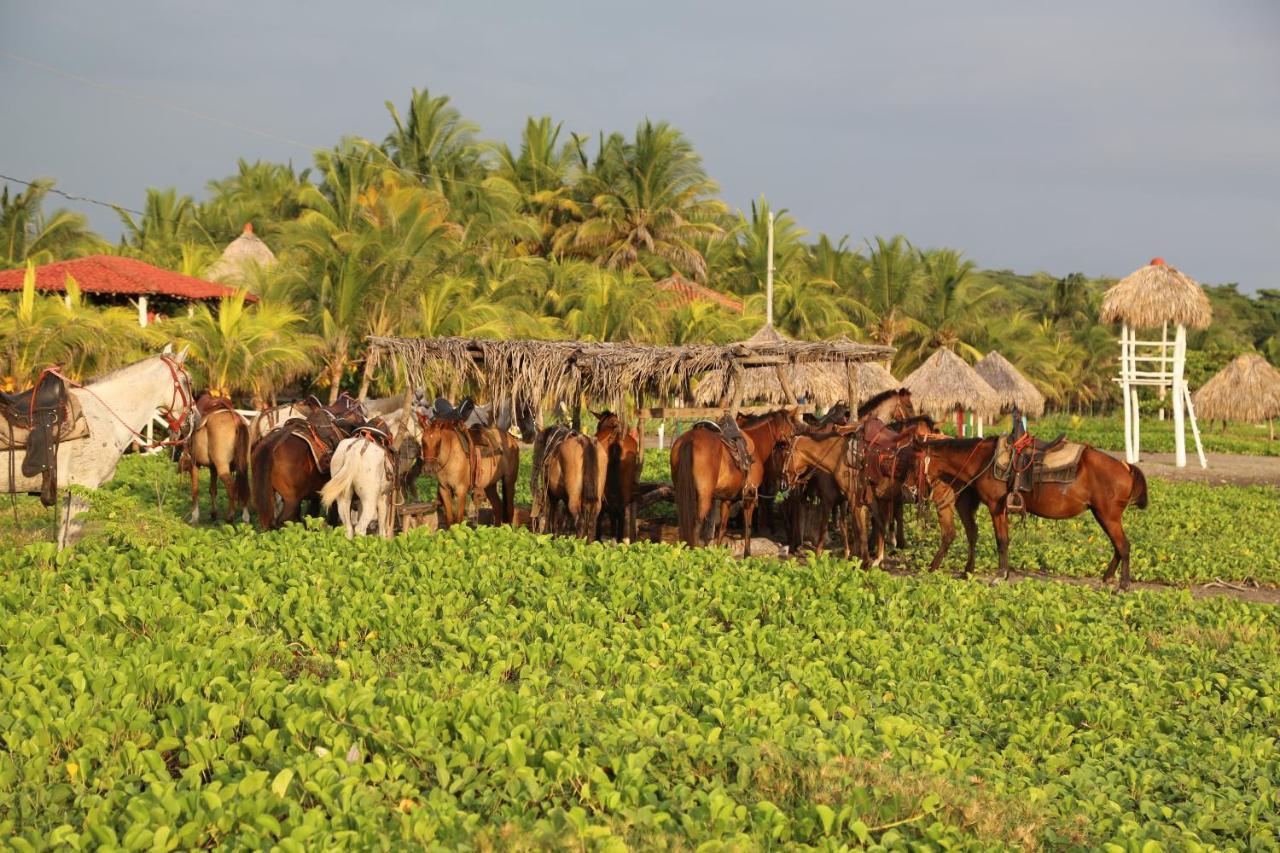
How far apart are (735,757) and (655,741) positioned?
0.39 m

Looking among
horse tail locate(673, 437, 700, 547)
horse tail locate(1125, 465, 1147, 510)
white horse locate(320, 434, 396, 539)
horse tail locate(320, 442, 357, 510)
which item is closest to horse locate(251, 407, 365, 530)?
white horse locate(320, 434, 396, 539)

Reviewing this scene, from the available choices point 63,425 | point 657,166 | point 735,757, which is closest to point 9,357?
point 63,425

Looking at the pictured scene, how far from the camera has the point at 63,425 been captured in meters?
11.2

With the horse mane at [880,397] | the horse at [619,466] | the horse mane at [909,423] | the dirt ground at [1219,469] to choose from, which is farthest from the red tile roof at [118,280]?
the dirt ground at [1219,469]

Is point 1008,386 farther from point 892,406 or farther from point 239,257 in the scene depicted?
point 239,257

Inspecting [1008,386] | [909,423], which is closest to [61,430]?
[909,423]

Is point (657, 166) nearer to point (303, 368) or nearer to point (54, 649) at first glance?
point (303, 368)

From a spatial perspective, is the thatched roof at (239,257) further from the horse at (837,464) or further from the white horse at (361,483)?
the horse at (837,464)

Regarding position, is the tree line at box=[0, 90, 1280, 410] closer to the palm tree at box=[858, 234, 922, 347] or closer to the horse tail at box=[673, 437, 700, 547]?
the palm tree at box=[858, 234, 922, 347]

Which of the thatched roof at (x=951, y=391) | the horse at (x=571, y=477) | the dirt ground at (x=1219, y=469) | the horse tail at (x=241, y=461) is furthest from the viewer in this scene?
the thatched roof at (x=951, y=391)

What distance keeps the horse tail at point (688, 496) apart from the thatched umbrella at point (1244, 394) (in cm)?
3344

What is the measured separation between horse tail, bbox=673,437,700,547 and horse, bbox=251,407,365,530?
13.4 feet

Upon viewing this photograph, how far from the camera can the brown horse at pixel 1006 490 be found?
522 inches

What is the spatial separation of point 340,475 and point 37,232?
108 ft
